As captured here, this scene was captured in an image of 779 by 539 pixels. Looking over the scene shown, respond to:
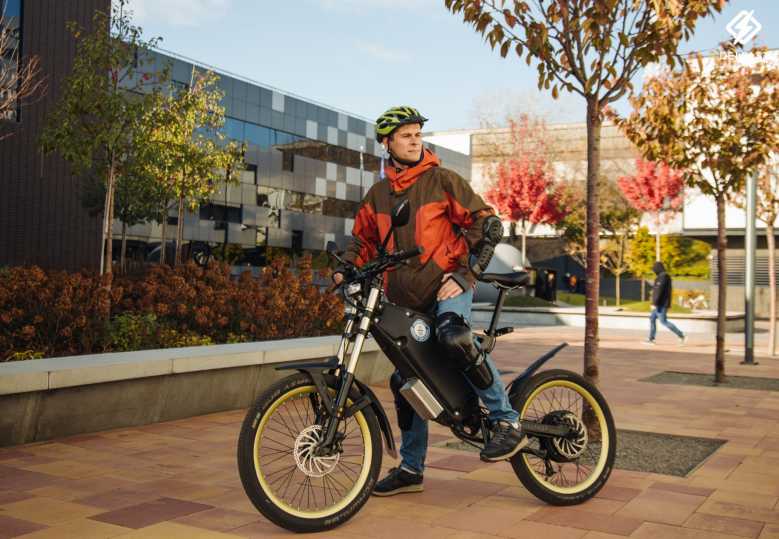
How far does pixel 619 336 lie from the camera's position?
20797 millimetres

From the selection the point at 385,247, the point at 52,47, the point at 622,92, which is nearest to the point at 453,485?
the point at 385,247

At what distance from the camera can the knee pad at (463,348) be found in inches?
162

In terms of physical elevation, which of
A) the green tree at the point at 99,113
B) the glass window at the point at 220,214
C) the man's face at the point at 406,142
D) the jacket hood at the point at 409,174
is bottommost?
the jacket hood at the point at 409,174

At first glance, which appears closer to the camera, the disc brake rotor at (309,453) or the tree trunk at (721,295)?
the disc brake rotor at (309,453)

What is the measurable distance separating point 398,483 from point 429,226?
1469 mm

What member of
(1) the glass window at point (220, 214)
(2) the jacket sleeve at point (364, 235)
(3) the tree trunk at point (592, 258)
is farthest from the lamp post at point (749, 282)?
(1) the glass window at point (220, 214)

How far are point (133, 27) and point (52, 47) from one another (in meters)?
4.67

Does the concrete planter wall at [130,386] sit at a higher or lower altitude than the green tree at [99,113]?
lower

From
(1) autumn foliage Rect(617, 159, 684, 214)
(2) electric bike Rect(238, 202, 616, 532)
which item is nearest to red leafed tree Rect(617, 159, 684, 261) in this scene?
(1) autumn foliage Rect(617, 159, 684, 214)

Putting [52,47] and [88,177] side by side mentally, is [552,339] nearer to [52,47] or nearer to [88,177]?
[52,47]

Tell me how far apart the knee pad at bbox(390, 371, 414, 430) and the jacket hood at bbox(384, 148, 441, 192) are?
3.33ft

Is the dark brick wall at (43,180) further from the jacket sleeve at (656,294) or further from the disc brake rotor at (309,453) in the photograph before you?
the disc brake rotor at (309,453)

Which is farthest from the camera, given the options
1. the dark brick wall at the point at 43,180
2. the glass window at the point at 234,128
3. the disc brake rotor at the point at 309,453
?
the glass window at the point at 234,128

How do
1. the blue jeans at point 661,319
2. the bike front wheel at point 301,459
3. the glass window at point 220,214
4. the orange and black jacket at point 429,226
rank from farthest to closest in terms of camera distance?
the glass window at point 220,214, the blue jeans at point 661,319, the orange and black jacket at point 429,226, the bike front wheel at point 301,459
